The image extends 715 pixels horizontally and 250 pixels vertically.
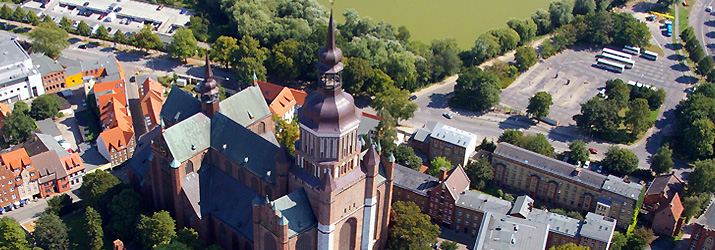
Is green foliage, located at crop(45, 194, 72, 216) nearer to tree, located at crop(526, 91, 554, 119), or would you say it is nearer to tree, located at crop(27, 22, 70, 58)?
tree, located at crop(27, 22, 70, 58)

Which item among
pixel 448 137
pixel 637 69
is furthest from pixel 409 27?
pixel 448 137

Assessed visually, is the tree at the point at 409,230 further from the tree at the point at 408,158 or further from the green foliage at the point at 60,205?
the green foliage at the point at 60,205

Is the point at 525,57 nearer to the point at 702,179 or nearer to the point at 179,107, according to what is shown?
the point at 702,179

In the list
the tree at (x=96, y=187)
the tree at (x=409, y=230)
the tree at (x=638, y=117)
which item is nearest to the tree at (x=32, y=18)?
the tree at (x=96, y=187)

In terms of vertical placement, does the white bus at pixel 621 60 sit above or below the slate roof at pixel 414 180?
above

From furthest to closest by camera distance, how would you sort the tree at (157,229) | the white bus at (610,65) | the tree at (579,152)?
the white bus at (610,65), the tree at (579,152), the tree at (157,229)

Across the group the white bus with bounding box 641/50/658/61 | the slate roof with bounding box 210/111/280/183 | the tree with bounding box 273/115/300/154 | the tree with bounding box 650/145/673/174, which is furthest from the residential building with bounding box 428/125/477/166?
the white bus with bounding box 641/50/658/61
